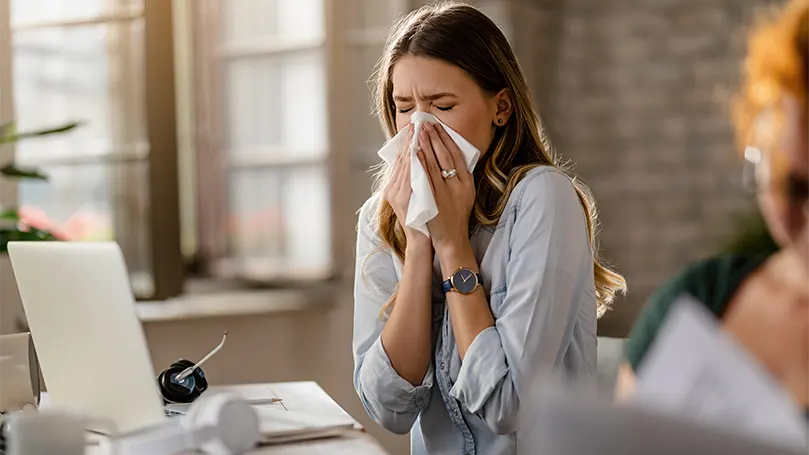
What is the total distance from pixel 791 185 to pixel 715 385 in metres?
0.18

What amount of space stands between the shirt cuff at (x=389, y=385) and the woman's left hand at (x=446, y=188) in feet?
0.63

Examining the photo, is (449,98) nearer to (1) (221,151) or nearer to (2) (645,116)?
(1) (221,151)

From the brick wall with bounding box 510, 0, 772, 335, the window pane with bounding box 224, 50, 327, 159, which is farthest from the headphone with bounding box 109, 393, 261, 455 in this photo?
the brick wall with bounding box 510, 0, 772, 335

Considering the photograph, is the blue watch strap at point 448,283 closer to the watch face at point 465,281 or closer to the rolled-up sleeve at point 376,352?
the watch face at point 465,281

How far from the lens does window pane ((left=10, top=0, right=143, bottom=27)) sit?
2.74 metres

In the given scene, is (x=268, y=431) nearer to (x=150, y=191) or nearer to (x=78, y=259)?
(x=78, y=259)

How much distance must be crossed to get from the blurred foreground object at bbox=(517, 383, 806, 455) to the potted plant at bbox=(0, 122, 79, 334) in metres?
1.68

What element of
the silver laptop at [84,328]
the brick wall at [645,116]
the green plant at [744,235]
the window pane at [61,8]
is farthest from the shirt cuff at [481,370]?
the brick wall at [645,116]

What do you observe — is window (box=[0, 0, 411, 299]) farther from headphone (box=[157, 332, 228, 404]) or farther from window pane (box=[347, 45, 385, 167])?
headphone (box=[157, 332, 228, 404])

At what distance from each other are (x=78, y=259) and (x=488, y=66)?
2.27 ft

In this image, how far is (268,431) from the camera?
4.11 feet

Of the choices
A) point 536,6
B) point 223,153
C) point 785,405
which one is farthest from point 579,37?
point 785,405

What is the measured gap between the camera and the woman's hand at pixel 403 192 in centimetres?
152

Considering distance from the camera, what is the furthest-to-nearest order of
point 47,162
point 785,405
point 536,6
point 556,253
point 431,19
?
point 536,6
point 47,162
point 431,19
point 556,253
point 785,405
